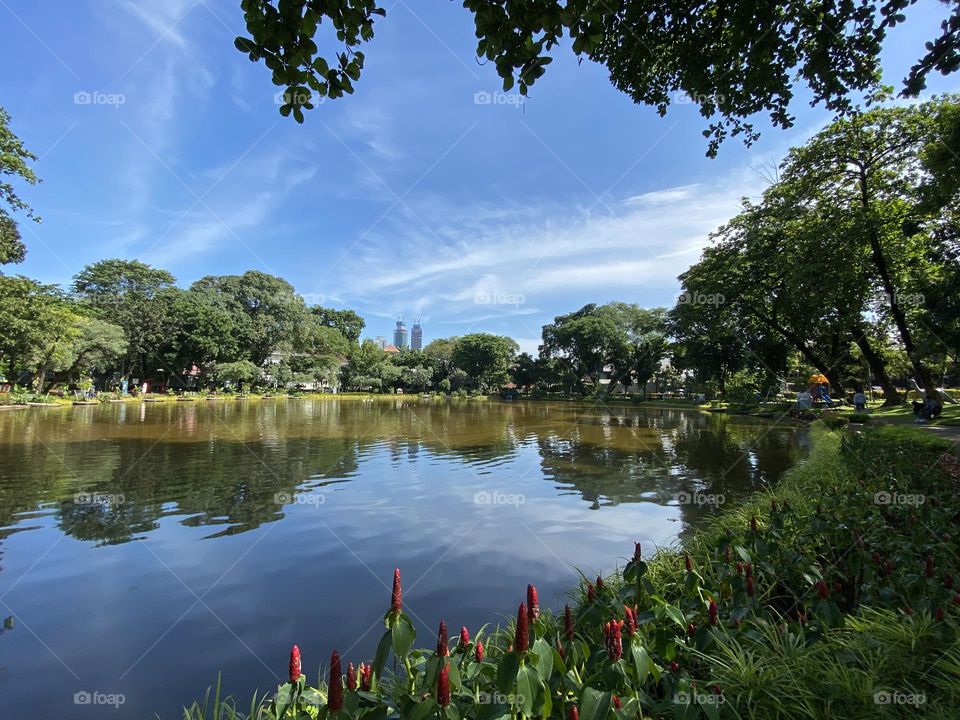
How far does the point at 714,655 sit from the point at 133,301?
5385cm

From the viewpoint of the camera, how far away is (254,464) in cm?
1190

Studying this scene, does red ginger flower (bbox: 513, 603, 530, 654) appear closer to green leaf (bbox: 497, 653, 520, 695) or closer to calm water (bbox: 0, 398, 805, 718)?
green leaf (bbox: 497, 653, 520, 695)

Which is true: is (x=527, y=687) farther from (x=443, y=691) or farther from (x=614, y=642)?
(x=614, y=642)

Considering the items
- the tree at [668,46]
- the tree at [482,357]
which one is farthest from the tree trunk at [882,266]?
the tree at [482,357]

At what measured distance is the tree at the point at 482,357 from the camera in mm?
69500

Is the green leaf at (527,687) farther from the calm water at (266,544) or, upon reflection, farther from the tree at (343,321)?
the tree at (343,321)

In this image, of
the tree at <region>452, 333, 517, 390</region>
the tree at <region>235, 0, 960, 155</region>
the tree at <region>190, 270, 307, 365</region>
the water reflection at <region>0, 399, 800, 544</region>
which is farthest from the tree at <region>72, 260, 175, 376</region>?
the tree at <region>235, 0, 960, 155</region>

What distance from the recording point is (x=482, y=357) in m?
69.5

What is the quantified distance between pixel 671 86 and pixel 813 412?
26.9m

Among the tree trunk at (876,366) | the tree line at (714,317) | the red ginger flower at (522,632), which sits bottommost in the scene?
the red ginger flower at (522,632)

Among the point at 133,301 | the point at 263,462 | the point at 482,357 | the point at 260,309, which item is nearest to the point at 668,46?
the point at 263,462

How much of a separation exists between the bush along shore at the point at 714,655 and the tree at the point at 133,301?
1967 inches

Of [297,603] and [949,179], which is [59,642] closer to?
[297,603]

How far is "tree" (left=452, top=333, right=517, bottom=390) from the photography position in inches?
2736
